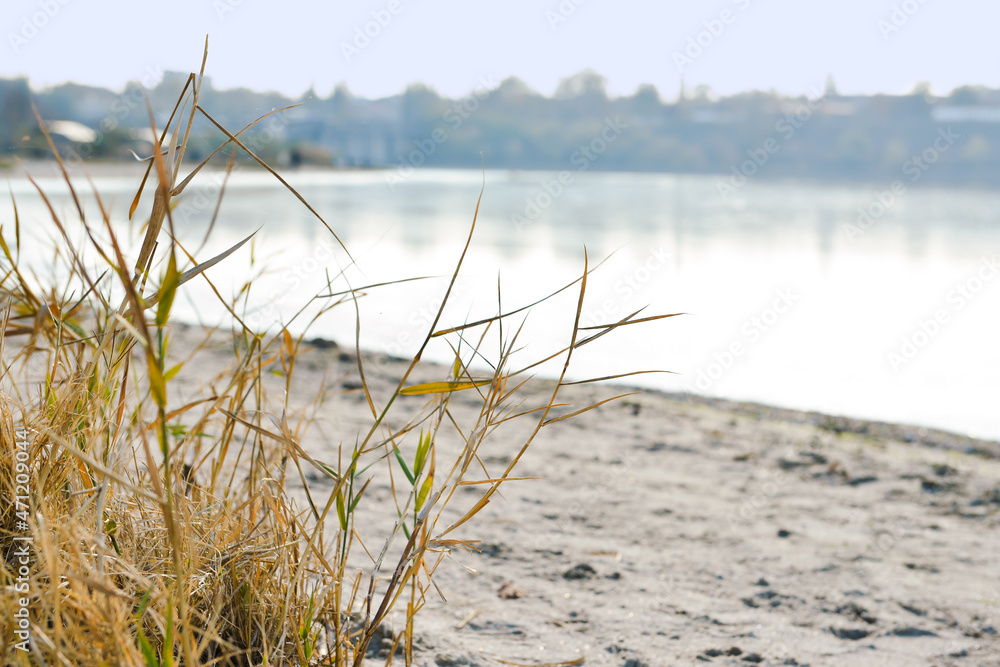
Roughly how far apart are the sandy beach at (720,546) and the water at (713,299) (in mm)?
623

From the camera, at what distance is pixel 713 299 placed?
19.0ft

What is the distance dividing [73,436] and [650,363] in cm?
A: 332

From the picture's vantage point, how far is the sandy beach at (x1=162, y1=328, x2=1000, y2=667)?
150 cm

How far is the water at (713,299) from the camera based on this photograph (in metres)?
3.84

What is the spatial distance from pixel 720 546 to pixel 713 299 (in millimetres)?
4012

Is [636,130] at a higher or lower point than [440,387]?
higher

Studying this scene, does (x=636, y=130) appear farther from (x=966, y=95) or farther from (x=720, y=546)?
(x=720, y=546)

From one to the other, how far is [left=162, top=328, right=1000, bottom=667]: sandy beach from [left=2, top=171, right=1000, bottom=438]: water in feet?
2.04

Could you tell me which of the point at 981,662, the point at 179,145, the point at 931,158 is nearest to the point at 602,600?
the point at 981,662

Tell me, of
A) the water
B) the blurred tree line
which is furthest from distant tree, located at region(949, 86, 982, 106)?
the water

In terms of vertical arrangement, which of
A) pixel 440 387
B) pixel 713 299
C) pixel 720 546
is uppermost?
pixel 440 387

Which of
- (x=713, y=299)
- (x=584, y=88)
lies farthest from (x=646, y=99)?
(x=713, y=299)

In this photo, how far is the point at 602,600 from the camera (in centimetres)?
166

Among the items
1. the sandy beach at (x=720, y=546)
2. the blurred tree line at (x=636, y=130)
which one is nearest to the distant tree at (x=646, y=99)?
the blurred tree line at (x=636, y=130)
